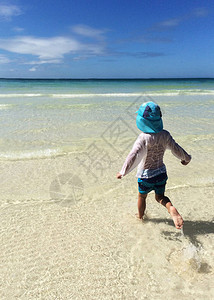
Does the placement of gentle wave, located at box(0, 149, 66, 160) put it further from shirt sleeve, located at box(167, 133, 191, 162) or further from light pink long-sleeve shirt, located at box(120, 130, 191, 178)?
shirt sleeve, located at box(167, 133, 191, 162)

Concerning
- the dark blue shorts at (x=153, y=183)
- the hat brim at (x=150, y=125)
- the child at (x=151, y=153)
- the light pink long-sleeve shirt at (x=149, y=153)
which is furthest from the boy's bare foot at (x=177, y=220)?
the hat brim at (x=150, y=125)

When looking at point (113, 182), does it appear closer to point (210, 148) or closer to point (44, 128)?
point (210, 148)


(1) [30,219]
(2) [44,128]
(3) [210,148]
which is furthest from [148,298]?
(2) [44,128]

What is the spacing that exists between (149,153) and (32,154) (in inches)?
133

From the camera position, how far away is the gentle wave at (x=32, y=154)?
499 cm

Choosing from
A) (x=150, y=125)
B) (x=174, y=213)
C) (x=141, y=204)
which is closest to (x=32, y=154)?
(x=141, y=204)

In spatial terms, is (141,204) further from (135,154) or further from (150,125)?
(150,125)

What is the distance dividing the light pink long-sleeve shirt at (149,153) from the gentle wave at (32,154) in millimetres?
2906

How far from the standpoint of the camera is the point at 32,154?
17.0ft

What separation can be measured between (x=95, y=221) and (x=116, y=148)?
2.95 metres

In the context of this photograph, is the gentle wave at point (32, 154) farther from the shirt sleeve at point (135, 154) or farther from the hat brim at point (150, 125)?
the hat brim at point (150, 125)

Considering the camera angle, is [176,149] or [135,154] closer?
[135,154]

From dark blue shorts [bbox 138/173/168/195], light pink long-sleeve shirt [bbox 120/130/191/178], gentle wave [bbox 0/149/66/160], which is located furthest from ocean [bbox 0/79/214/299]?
light pink long-sleeve shirt [bbox 120/130/191/178]

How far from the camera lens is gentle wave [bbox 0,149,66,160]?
16.4 ft
